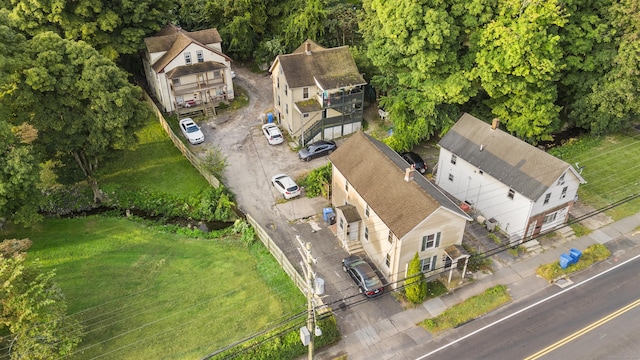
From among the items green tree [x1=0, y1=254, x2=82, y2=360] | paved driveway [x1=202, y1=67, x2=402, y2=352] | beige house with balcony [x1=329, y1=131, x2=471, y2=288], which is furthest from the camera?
paved driveway [x1=202, y1=67, x2=402, y2=352]

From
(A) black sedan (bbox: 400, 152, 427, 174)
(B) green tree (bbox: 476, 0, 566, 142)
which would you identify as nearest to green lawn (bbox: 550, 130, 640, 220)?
(B) green tree (bbox: 476, 0, 566, 142)

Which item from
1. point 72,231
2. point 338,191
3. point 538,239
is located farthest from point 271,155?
point 538,239

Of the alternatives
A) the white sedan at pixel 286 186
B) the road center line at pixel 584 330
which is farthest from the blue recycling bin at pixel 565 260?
the white sedan at pixel 286 186

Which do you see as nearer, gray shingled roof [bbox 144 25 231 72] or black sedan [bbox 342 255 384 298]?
black sedan [bbox 342 255 384 298]

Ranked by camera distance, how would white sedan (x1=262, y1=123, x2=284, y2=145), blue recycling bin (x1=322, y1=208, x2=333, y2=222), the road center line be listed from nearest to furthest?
the road center line → blue recycling bin (x1=322, y1=208, x2=333, y2=222) → white sedan (x1=262, y1=123, x2=284, y2=145)

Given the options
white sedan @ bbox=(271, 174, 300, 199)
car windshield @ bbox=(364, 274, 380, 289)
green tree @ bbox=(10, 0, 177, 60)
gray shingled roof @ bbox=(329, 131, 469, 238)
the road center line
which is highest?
green tree @ bbox=(10, 0, 177, 60)

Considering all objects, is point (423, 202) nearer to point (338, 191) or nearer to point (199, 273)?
point (338, 191)

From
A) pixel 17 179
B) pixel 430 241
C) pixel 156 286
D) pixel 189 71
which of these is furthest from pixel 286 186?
pixel 189 71

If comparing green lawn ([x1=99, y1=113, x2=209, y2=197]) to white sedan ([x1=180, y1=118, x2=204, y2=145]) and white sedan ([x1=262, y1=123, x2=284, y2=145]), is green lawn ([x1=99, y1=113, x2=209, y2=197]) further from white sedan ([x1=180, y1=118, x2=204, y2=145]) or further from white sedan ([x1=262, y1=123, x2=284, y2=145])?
white sedan ([x1=262, y1=123, x2=284, y2=145])
